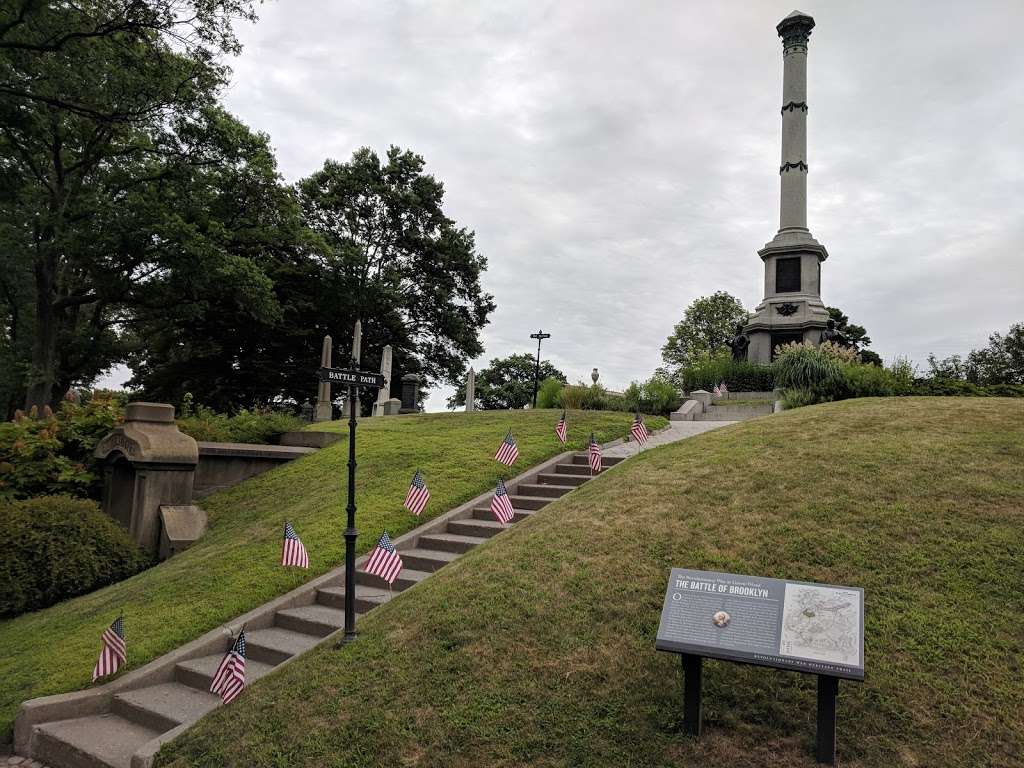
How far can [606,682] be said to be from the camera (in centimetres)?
537

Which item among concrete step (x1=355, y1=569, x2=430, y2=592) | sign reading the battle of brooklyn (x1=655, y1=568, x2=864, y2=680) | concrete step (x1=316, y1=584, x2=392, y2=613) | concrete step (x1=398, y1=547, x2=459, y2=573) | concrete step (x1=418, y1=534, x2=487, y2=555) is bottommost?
concrete step (x1=316, y1=584, x2=392, y2=613)

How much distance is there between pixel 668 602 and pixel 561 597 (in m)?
1.86

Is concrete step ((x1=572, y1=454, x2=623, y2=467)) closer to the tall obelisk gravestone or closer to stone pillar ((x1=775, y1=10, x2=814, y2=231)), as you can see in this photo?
the tall obelisk gravestone

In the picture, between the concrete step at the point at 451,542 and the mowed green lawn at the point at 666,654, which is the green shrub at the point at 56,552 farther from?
the mowed green lawn at the point at 666,654

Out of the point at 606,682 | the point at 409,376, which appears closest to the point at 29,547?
the point at 606,682

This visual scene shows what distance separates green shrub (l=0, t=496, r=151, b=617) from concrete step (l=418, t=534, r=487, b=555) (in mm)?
5265

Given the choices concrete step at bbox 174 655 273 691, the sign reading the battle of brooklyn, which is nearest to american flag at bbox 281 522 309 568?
concrete step at bbox 174 655 273 691

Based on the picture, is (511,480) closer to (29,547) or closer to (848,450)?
(848,450)

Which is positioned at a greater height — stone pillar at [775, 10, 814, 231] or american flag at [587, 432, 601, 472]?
stone pillar at [775, 10, 814, 231]

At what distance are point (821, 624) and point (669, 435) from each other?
38.4 feet

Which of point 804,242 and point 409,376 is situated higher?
point 804,242

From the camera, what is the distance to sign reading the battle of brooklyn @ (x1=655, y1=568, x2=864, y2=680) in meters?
4.29

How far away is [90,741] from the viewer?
612cm

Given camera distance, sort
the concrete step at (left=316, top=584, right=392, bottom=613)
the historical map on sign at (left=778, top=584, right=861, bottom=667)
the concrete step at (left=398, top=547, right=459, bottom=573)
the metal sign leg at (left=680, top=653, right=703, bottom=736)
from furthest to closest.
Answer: the concrete step at (left=398, top=547, right=459, bottom=573)
the concrete step at (left=316, top=584, right=392, bottom=613)
the metal sign leg at (left=680, top=653, right=703, bottom=736)
the historical map on sign at (left=778, top=584, right=861, bottom=667)
